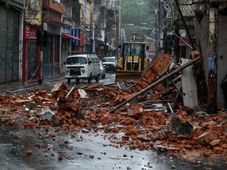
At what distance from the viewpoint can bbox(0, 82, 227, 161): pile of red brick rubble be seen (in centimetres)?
1153

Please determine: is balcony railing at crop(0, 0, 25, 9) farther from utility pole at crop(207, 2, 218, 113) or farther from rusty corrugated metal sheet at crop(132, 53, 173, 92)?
utility pole at crop(207, 2, 218, 113)

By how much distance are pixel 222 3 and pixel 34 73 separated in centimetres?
2707

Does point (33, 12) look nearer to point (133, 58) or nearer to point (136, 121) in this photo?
point (133, 58)

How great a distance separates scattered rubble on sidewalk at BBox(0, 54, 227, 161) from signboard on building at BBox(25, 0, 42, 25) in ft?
65.8

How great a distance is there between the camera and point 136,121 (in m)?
16.1

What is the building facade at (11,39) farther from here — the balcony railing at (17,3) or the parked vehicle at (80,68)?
the parked vehicle at (80,68)

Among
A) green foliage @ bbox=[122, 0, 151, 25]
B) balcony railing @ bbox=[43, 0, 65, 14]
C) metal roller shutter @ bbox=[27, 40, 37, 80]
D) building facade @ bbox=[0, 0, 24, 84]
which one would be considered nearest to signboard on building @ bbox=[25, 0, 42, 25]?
building facade @ bbox=[0, 0, 24, 84]

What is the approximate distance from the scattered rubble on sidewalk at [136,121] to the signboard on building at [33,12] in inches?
789

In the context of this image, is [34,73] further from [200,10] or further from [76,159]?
[76,159]

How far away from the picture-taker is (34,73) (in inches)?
1688

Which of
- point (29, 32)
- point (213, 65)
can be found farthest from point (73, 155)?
point (29, 32)

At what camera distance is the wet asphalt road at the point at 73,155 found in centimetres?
936

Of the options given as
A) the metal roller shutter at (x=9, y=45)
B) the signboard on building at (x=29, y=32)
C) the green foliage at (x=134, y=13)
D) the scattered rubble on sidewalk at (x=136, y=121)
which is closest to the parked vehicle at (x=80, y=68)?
the signboard on building at (x=29, y=32)

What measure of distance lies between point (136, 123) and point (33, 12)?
2865 cm
